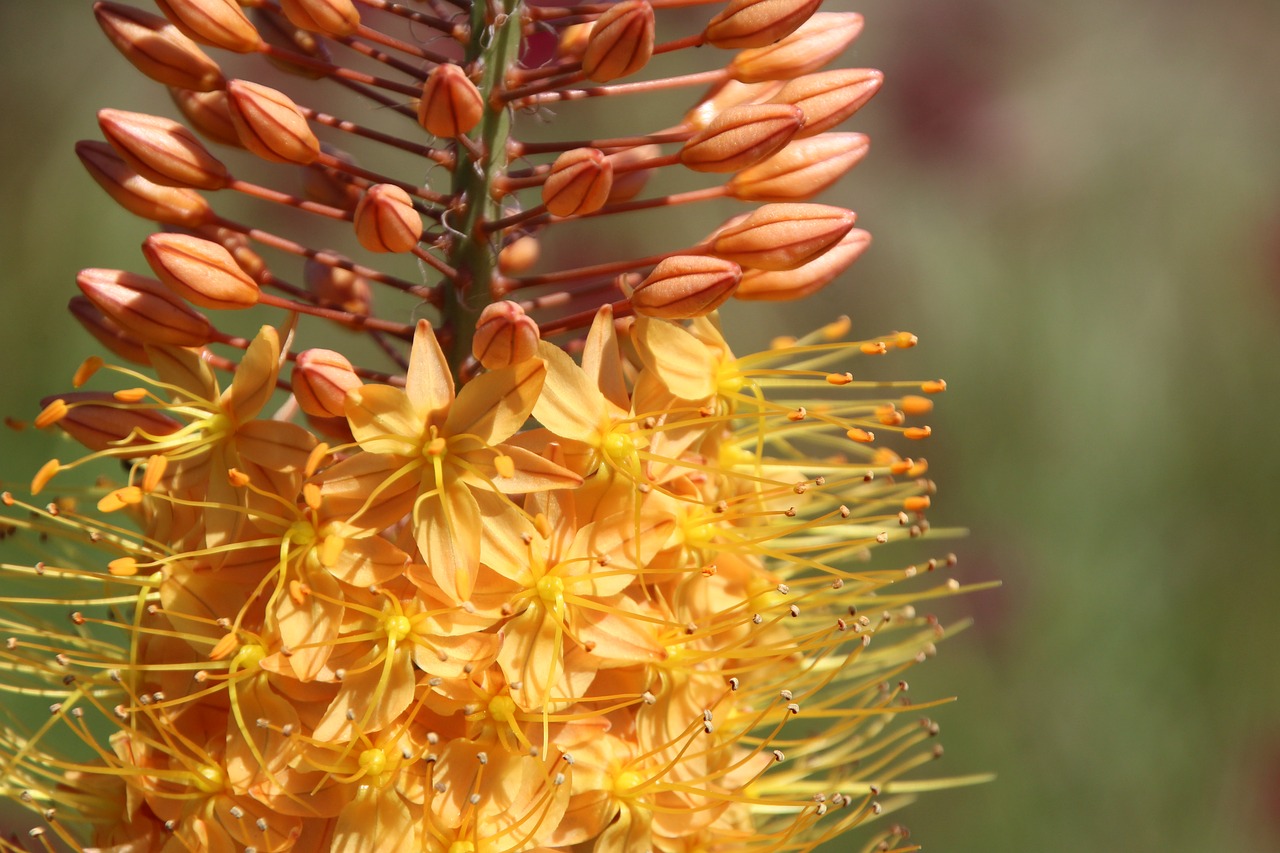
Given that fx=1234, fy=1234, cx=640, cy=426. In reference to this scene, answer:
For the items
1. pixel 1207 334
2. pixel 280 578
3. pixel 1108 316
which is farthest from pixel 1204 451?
pixel 280 578

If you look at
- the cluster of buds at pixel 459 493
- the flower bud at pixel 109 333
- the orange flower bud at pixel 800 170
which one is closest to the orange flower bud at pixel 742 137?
the cluster of buds at pixel 459 493

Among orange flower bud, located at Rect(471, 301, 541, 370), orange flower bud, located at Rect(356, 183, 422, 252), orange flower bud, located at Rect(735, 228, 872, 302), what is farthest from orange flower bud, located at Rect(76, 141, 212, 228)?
Result: orange flower bud, located at Rect(735, 228, 872, 302)

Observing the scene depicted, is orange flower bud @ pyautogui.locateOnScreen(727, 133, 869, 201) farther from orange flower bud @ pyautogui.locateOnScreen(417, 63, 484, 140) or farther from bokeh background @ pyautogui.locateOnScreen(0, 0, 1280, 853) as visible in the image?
bokeh background @ pyautogui.locateOnScreen(0, 0, 1280, 853)

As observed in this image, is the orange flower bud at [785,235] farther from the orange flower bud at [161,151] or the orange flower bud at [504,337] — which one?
the orange flower bud at [161,151]

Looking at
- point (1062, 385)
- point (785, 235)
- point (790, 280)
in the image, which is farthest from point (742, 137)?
point (1062, 385)

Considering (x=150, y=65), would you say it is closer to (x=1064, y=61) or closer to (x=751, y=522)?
(x=751, y=522)
